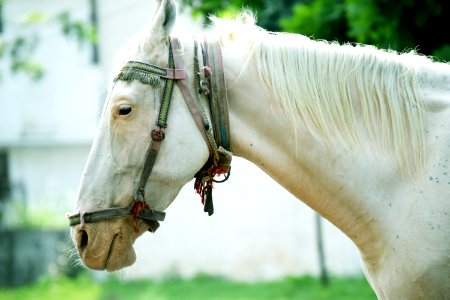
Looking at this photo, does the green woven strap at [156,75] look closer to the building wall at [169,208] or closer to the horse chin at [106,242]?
the horse chin at [106,242]

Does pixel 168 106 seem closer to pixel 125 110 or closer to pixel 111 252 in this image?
pixel 125 110

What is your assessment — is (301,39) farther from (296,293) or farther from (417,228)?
(296,293)

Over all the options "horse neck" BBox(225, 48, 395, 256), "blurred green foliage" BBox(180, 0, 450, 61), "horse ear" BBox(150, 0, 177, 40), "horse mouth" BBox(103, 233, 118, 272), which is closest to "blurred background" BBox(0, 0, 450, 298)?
"blurred green foliage" BBox(180, 0, 450, 61)

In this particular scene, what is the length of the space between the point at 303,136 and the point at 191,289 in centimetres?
943

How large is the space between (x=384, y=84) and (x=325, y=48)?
33 cm

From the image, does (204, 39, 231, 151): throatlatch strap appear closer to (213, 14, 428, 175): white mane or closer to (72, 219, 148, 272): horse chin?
(213, 14, 428, 175): white mane

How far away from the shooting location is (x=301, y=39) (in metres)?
3.57

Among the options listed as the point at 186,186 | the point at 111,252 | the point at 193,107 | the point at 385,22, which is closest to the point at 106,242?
the point at 111,252

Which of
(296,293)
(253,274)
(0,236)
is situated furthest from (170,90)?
(0,236)

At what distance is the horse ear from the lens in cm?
334

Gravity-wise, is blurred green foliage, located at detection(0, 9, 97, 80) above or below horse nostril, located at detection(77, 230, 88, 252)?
above

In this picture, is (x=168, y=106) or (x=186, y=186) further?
(x=186, y=186)

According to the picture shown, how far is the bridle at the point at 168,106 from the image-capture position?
131 inches

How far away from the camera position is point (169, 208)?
14.3 metres
